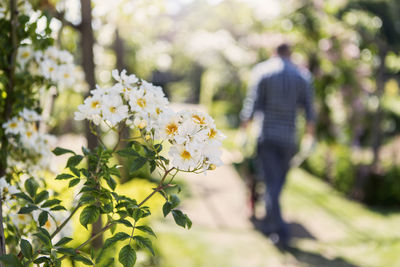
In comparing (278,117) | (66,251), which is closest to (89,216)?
(66,251)

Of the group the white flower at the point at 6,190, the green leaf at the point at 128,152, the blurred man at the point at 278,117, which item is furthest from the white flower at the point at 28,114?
the blurred man at the point at 278,117

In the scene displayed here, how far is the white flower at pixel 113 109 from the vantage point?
1.23 m

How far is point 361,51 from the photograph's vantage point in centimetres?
580

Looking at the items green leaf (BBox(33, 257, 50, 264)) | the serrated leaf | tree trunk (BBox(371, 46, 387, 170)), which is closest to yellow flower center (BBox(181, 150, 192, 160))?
the serrated leaf

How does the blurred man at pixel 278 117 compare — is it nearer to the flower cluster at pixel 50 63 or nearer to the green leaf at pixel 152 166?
the flower cluster at pixel 50 63

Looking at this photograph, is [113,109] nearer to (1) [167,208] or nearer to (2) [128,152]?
(2) [128,152]

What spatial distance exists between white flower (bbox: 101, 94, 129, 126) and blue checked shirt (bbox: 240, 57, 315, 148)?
2.73m

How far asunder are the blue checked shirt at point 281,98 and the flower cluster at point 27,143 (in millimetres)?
2435

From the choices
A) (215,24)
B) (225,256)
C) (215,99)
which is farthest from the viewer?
(215,24)

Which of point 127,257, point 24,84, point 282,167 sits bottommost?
point 282,167

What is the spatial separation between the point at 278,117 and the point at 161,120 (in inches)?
110

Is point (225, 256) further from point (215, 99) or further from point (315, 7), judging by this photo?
point (215, 99)

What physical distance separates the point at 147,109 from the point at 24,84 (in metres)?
0.86

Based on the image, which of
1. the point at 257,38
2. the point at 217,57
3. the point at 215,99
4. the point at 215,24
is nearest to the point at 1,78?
the point at 257,38
